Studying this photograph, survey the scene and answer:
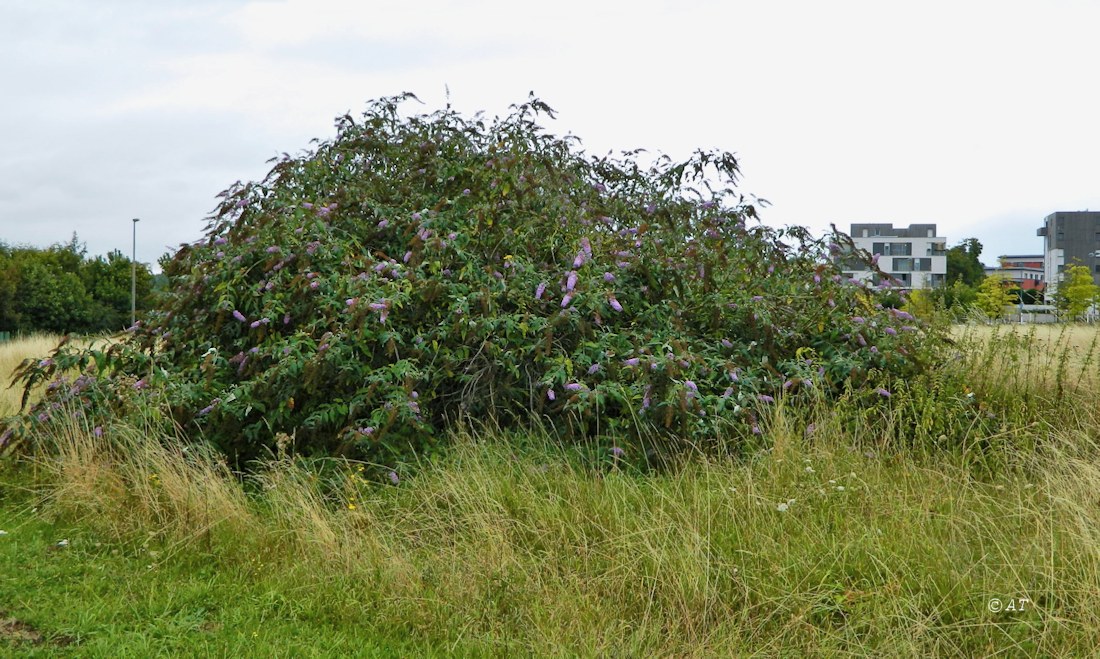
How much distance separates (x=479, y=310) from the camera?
21.5ft

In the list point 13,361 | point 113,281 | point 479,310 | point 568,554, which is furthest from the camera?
point 113,281

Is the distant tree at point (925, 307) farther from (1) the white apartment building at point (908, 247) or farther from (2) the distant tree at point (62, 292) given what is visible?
(1) the white apartment building at point (908, 247)

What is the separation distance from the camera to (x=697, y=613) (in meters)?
3.78

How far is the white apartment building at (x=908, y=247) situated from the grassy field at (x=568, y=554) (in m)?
94.1

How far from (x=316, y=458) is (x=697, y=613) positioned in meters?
3.09

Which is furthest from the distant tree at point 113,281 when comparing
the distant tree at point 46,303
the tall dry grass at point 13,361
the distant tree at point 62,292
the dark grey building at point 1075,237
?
the dark grey building at point 1075,237

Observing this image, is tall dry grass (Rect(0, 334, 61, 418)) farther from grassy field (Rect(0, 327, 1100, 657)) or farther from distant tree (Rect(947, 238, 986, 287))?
distant tree (Rect(947, 238, 986, 287))

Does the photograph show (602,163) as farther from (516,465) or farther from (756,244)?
(516,465)

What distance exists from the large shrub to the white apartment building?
91.7 meters

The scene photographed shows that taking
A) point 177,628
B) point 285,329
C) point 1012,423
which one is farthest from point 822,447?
point 285,329

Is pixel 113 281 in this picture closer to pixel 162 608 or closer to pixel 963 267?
pixel 162 608

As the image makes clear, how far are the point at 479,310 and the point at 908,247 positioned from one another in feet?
327

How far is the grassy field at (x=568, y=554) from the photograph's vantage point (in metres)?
3.68

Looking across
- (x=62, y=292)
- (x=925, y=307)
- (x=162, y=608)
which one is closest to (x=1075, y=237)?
(x=62, y=292)
